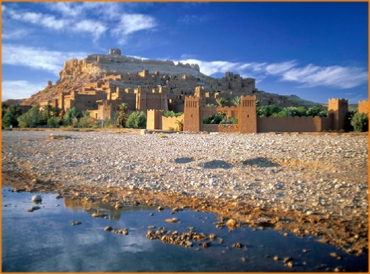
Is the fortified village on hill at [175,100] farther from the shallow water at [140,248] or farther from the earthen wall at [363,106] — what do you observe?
the shallow water at [140,248]

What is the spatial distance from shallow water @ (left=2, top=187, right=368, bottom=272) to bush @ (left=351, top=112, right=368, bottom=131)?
20533mm

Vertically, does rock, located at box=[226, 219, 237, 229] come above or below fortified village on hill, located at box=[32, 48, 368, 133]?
below

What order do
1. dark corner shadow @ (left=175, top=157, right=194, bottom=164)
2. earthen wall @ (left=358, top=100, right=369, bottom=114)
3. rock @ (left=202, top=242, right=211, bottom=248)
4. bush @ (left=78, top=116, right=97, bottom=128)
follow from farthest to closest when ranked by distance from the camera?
bush @ (left=78, top=116, right=97, bottom=128), earthen wall @ (left=358, top=100, right=369, bottom=114), dark corner shadow @ (left=175, top=157, right=194, bottom=164), rock @ (left=202, top=242, right=211, bottom=248)

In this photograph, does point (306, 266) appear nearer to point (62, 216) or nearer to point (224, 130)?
point (62, 216)

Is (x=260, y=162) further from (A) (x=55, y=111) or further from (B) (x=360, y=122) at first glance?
(A) (x=55, y=111)

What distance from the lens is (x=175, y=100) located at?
47.9 m

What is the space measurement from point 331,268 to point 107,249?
3.22 metres

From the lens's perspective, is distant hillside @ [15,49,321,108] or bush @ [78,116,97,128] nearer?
bush @ [78,116,97,128]

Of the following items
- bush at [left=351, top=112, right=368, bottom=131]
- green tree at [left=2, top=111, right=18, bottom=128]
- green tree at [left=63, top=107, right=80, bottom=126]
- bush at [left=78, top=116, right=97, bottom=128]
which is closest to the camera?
bush at [left=351, top=112, right=368, bottom=131]

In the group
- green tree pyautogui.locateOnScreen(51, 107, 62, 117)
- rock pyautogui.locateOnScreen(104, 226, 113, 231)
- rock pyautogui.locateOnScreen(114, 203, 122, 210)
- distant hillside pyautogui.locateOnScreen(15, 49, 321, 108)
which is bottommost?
rock pyautogui.locateOnScreen(104, 226, 113, 231)

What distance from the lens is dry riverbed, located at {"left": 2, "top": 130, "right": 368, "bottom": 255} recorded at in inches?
249

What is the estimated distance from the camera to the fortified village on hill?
23219 millimetres

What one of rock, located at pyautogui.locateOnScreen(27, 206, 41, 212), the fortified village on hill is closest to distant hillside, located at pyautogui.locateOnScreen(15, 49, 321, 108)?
the fortified village on hill

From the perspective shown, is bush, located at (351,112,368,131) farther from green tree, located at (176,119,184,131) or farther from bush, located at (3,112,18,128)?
bush, located at (3,112,18,128)
